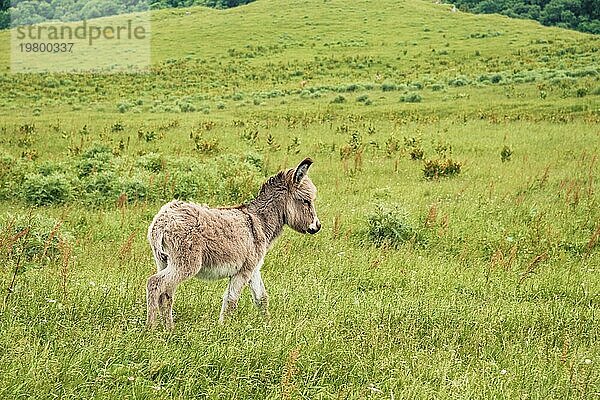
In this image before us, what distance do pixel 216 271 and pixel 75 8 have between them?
13357 cm

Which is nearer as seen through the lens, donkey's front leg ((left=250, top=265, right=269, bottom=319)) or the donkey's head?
donkey's front leg ((left=250, top=265, right=269, bottom=319))

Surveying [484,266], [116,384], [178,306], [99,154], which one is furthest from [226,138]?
[116,384]

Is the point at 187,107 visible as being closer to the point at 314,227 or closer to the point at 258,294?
the point at 314,227

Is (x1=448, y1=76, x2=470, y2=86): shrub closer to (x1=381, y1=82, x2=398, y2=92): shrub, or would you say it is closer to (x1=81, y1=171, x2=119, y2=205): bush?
(x1=381, y1=82, x2=398, y2=92): shrub

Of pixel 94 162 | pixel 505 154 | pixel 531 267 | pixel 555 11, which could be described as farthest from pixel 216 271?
pixel 555 11

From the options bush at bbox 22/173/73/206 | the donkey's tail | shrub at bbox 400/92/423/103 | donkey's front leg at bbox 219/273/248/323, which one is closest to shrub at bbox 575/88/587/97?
shrub at bbox 400/92/423/103

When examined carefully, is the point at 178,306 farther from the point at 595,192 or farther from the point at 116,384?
the point at 595,192

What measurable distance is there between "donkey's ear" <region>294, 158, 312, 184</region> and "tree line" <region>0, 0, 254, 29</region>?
350ft

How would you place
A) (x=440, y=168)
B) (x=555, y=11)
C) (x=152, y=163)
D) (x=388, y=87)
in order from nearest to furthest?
(x=440, y=168) < (x=152, y=163) < (x=388, y=87) < (x=555, y=11)

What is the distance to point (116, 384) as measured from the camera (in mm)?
4051

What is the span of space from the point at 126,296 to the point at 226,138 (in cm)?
1466

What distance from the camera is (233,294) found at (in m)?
5.65

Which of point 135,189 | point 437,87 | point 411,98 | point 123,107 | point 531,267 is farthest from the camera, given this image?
point 437,87

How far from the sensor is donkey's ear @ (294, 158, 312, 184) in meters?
5.97
